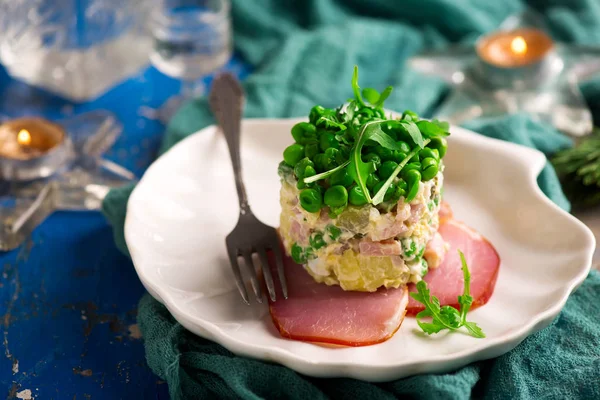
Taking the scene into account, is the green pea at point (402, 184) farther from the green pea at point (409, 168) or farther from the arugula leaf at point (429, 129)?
the arugula leaf at point (429, 129)

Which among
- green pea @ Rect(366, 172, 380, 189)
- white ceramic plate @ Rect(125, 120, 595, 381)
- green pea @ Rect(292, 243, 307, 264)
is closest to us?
white ceramic plate @ Rect(125, 120, 595, 381)

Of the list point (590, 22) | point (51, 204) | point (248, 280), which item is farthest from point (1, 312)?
point (590, 22)

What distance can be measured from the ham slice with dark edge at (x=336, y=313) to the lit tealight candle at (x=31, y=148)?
1.34 m

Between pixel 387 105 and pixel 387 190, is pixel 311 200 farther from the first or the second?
pixel 387 105

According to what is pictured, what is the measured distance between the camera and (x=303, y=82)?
3.61 meters

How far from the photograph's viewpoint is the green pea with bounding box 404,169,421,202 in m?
2.17

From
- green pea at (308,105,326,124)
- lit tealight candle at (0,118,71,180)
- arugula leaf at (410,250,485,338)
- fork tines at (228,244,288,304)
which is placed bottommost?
lit tealight candle at (0,118,71,180)

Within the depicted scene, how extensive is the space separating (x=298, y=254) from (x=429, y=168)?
19.1 inches

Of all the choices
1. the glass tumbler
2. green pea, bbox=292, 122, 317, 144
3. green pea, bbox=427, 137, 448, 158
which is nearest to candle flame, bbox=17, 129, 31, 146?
the glass tumbler

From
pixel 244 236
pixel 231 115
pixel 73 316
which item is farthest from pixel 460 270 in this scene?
pixel 73 316

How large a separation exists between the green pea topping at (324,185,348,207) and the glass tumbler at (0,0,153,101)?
200cm

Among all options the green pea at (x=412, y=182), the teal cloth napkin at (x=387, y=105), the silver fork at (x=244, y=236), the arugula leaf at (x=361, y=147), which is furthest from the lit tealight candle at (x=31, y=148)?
the green pea at (x=412, y=182)

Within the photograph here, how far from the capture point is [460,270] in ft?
7.87

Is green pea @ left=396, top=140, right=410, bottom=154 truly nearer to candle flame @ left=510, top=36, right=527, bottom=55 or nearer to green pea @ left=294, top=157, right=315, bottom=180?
green pea @ left=294, top=157, right=315, bottom=180
